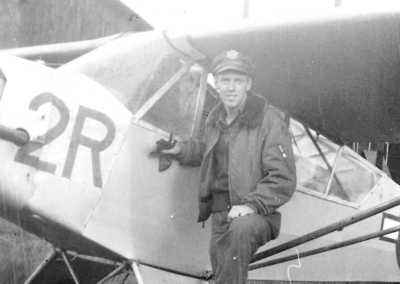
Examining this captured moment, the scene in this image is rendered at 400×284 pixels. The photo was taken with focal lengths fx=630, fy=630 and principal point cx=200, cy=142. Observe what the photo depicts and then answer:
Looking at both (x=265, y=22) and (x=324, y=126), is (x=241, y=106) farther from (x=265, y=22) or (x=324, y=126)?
(x=324, y=126)

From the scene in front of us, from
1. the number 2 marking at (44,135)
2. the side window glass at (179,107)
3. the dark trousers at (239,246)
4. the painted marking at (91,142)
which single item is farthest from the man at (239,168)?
the number 2 marking at (44,135)

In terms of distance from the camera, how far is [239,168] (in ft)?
12.2

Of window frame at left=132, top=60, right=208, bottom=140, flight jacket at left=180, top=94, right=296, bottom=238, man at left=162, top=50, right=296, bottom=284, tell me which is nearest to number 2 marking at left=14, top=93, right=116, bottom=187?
window frame at left=132, top=60, right=208, bottom=140

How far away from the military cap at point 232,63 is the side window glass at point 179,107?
0.42m

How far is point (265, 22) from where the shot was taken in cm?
409

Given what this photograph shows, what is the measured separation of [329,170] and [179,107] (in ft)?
5.38

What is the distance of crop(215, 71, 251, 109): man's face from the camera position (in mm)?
3902

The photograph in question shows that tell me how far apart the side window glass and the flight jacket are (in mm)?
309

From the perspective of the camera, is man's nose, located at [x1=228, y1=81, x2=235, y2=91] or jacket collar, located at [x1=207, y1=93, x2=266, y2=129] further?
man's nose, located at [x1=228, y1=81, x2=235, y2=91]

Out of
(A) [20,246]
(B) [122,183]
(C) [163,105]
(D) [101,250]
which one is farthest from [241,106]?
(A) [20,246]

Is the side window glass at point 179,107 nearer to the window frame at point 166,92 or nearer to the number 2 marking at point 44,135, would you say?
the window frame at point 166,92

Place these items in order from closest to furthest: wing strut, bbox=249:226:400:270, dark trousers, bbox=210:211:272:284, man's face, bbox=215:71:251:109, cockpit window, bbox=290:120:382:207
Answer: dark trousers, bbox=210:211:272:284, man's face, bbox=215:71:251:109, wing strut, bbox=249:226:400:270, cockpit window, bbox=290:120:382:207

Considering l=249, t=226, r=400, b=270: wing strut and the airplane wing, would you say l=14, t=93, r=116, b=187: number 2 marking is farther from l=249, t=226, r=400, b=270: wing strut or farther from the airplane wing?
l=249, t=226, r=400, b=270: wing strut

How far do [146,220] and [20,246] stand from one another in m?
3.77
